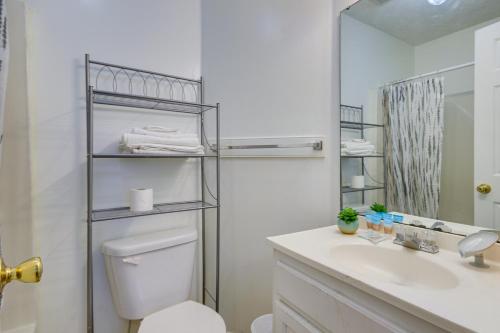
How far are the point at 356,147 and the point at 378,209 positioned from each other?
32 cm

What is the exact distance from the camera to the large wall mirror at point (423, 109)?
891 mm

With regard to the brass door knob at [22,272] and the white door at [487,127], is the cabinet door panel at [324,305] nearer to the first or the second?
the white door at [487,127]

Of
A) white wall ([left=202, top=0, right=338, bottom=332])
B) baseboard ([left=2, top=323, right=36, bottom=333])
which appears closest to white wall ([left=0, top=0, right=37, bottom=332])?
baseboard ([left=2, top=323, right=36, bottom=333])

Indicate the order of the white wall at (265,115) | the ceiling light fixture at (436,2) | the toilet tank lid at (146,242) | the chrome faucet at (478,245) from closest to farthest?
the chrome faucet at (478,245) → the ceiling light fixture at (436,2) → the toilet tank lid at (146,242) → the white wall at (265,115)

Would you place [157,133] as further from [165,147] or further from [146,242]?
[146,242]

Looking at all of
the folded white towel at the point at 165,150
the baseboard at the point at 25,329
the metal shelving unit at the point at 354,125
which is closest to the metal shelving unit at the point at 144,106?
the folded white towel at the point at 165,150

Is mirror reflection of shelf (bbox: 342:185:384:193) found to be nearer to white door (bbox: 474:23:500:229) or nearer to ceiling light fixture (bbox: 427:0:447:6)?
white door (bbox: 474:23:500:229)

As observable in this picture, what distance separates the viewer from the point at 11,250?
3.66ft

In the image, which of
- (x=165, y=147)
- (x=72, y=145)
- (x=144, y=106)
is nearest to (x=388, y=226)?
(x=165, y=147)

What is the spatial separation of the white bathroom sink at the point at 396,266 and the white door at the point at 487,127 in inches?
10.4

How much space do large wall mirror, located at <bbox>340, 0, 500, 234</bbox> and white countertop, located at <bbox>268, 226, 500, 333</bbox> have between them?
0.69 ft

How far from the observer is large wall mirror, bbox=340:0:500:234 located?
0.89 metres

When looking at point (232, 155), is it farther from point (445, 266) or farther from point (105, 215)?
point (445, 266)

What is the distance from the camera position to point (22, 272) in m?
0.51
